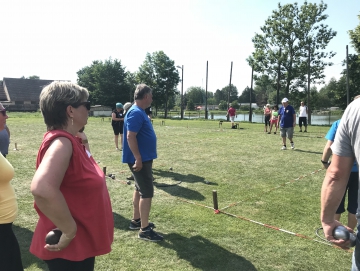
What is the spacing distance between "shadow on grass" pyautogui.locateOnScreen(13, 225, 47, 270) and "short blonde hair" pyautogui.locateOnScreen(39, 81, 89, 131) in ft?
8.47

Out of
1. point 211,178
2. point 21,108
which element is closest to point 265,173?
point 211,178

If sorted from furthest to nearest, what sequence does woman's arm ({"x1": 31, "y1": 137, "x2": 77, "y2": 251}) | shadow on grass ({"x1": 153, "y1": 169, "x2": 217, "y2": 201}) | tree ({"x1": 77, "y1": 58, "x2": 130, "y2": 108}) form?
tree ({"x1": 77, "y1": 58, "x2": 130, "y2": 108}) < shadow on grass ({"x1": 153, "y1": 169, "x2": 217, "y2": 201}) < woman's arm ({"x1": 31, "y1": 137, "x2": 77, "y2": 251})

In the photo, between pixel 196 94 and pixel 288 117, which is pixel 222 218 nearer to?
pixel 288 117

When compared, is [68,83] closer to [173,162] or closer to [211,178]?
[211,178]

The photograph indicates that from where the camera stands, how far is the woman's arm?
1.66 metres

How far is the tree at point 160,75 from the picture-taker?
55.2 metres

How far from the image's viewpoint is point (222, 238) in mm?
4344

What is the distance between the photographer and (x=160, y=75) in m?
55.6

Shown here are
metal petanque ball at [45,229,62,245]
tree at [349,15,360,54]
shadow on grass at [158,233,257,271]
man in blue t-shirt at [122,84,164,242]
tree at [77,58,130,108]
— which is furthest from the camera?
tree at [77,58,130,108]

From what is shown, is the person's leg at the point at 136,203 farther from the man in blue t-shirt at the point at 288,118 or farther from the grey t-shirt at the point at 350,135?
the man in blue t-shirt at the point at 288,118

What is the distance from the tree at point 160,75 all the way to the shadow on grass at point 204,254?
168 feet

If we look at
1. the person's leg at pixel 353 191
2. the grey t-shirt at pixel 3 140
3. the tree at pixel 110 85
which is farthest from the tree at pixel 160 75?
the person's leg at pixel 353 191

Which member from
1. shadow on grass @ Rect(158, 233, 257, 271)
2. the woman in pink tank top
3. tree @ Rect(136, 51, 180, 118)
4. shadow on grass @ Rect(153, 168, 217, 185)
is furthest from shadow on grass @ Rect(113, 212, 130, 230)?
tree @ Rect(136, 51, 180, 118)

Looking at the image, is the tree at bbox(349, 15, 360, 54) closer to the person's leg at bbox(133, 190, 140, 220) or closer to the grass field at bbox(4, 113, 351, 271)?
the grass field at bbox(4, 113, 351, 271)
